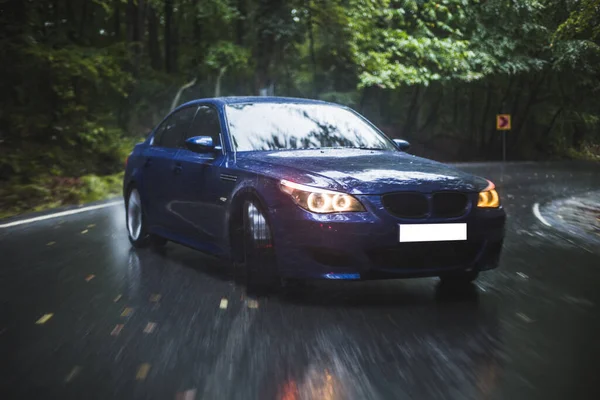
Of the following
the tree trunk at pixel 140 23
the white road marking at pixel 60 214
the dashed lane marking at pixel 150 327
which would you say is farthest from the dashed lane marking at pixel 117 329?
the tree trunk at pixel 140 23

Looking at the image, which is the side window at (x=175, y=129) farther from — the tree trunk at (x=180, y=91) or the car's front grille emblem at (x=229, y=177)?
the tree trunk at (x=180, y=91)

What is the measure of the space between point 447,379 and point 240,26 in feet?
89.5

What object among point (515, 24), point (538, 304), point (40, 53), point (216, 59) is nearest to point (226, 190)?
point (538, 304)

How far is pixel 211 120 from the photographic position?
6.75 metres

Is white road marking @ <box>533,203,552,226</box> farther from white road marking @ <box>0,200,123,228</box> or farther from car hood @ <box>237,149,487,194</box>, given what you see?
white road marking @ <box>0,200,123,228</box>

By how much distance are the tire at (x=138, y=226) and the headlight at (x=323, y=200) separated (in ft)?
10.4

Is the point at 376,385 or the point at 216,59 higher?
the point at 216,59

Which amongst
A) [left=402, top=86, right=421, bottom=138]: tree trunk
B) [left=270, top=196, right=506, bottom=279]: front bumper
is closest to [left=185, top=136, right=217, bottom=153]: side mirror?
[left=270, top=196, right=506, bottom=279]: front bumper

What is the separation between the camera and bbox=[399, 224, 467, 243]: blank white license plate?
16.4ft

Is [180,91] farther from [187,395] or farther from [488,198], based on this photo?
[187,395]

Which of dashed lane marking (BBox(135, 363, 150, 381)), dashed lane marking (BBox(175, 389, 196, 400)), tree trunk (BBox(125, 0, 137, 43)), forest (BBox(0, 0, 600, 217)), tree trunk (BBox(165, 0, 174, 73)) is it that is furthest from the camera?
tree trunk (BBox(165, 0, 174, 73))

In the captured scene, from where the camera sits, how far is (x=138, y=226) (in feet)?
26.3

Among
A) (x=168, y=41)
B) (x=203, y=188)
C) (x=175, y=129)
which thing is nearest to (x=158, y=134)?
(x=175, y=129)

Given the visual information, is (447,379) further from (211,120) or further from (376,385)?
(211,120)
